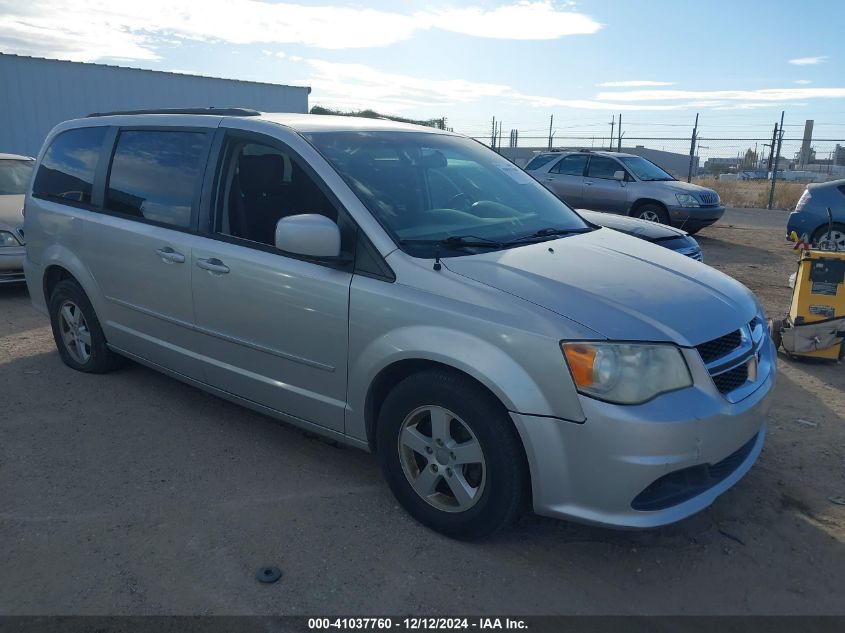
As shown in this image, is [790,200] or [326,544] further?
[790,200]

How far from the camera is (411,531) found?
10.6 ft

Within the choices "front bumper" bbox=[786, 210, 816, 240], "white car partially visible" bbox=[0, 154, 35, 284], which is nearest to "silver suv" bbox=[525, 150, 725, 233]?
"front bumper" bbox=[786, 210, 816, 240]

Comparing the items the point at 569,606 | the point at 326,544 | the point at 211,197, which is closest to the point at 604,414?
the point at 569,606

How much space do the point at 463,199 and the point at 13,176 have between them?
24.3ft

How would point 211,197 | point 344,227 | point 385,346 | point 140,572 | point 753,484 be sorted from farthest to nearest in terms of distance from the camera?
point 211,197
point 753,484
point 344,227
point 385,346
point 140,572

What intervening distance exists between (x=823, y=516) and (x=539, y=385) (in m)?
1.80

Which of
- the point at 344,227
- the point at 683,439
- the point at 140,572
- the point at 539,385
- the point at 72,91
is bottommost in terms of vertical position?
the point at 140,572

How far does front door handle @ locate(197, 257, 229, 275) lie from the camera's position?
149 inches

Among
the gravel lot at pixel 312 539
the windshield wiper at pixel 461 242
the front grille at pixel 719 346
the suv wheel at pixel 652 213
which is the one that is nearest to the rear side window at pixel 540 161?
the suv wheel at pixel 652 213

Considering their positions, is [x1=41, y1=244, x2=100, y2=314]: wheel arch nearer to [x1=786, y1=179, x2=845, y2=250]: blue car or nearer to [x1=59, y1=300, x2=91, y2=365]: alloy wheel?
[x1=59, y1=300, x2=91, y2=365]: alloy wheel

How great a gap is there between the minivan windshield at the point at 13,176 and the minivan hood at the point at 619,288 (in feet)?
25.1

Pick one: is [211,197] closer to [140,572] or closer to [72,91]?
[140,572]

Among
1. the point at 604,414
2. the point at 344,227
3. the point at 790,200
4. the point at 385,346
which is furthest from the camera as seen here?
the point at 790,200

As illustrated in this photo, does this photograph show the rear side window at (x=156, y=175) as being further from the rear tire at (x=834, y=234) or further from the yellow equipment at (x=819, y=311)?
the rear tire at (x=834, y=234)
